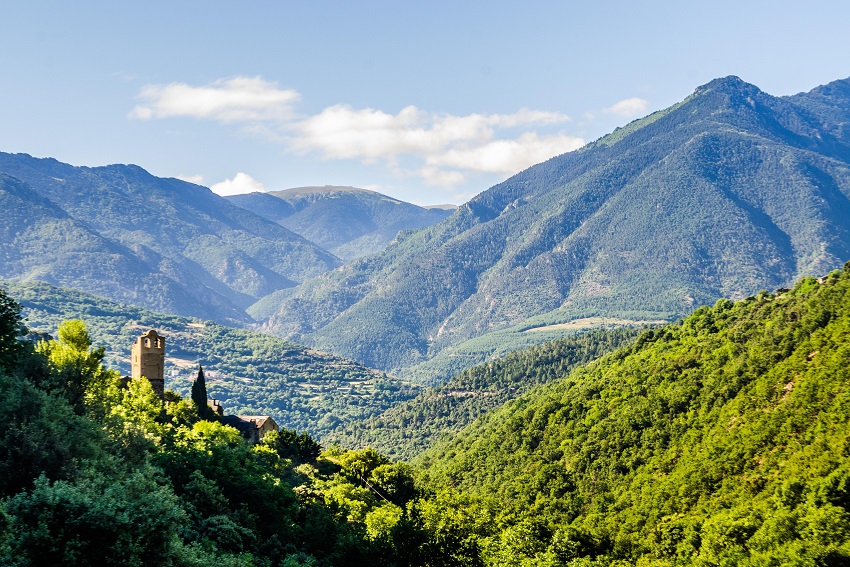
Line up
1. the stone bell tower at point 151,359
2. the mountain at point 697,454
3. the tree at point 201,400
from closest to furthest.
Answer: the mountain at point 697,454, the stone bell tower at point 151,359, the tree at point 201,400

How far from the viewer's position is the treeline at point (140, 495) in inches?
1286

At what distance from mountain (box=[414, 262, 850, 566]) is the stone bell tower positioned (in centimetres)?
3997

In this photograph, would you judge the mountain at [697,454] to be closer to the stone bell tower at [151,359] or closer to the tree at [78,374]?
the tree at [78,374]

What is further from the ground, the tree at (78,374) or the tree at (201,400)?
the tree at (78,374)

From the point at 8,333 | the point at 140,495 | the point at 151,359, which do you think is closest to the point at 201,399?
the point at 151,359

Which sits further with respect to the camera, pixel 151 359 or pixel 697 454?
pixel 697 454

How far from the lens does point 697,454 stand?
93.3 meters

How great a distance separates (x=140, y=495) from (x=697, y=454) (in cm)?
7370

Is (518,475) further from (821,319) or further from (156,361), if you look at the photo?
(156,361)

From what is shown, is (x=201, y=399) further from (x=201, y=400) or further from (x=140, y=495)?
(x=140, y=495)

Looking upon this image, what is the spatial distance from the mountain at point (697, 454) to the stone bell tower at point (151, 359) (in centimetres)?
3997

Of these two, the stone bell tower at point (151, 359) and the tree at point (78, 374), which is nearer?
the tree at point (78, 374)

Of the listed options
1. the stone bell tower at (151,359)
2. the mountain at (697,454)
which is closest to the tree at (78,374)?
the stone bell tower at (151,359)

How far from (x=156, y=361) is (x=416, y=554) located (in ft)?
150
